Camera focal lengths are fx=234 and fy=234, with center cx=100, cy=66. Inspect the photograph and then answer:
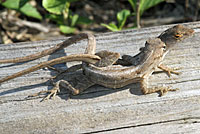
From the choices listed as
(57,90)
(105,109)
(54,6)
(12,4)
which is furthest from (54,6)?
(105,109)

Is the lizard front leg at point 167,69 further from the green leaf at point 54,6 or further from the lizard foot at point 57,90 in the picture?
the green leaf at point 54,6

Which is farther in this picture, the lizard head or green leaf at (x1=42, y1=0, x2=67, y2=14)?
green leaf at (x1=42, y1=0, x2=67, y2=14)

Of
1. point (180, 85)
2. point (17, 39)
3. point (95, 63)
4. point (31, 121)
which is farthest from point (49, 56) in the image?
point (17, 39)

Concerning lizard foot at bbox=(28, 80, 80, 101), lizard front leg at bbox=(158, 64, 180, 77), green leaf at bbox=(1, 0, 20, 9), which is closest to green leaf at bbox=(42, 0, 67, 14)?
green leaf at bbox=(1, 0, 20, 9)

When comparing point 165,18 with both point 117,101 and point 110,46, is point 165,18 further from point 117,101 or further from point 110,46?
point 117,101

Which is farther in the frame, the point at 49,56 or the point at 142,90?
the point at 49,56

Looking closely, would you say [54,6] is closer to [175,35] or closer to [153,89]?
[175,35]

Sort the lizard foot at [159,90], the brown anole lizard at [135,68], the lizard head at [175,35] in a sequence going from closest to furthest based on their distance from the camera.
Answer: the lizard foot at [159,90] < the brown anole lizard at [135,68] < the lizard head at [175,35]

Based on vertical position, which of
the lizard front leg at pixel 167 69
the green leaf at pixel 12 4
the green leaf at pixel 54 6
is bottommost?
the lizard front leg at pixel 167 69

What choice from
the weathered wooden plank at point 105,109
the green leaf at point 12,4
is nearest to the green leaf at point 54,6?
the green leaf at point 12,4

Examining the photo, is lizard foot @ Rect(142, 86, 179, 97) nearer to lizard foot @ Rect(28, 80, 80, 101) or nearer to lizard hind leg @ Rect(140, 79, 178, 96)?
lizard hind leg @ Rect(140, 79, 178, 96)

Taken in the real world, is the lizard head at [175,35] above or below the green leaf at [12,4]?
above
